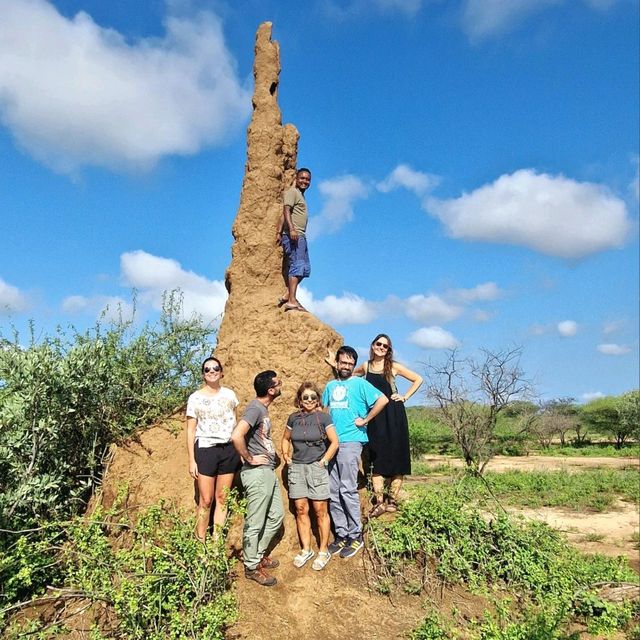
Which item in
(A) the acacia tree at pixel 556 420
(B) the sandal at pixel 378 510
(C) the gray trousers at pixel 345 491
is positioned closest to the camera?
(C) the gray trousers at pixel 345 491

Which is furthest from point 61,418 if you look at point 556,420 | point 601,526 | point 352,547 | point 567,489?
point 556,420

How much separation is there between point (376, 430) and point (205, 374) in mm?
1549

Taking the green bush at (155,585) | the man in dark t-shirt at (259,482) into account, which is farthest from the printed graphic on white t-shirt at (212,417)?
the green bush at (155,585)

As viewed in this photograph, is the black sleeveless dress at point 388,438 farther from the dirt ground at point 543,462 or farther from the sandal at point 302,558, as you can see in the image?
the dirt ground at point 543,462

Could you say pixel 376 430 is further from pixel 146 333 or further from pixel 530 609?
pixel 146 333

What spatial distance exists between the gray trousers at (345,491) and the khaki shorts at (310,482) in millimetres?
145

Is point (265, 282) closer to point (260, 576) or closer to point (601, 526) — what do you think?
point (260, 576)

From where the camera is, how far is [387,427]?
4602mm

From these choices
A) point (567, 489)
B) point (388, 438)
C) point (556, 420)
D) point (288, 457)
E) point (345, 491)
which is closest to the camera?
point (345, 491)

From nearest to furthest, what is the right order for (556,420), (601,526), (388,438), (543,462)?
(388,438), (601,526), (543,462), (556,420)

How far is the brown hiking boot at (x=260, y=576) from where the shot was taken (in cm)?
381

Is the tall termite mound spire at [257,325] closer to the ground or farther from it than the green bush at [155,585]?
farther from it

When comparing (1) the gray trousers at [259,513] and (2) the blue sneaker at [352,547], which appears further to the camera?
(2) the blue sneaker at [352,547]

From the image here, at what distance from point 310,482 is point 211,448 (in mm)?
767
